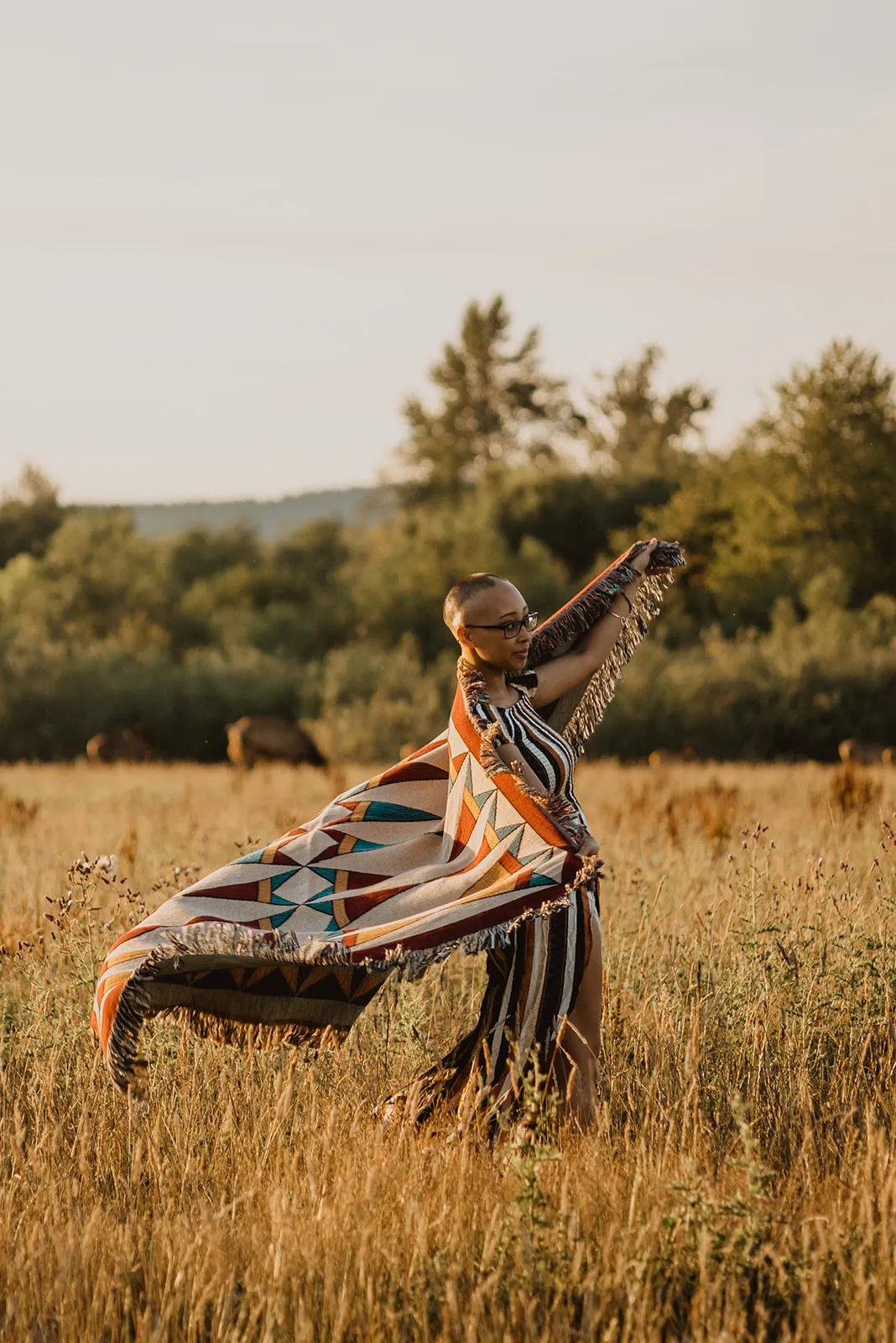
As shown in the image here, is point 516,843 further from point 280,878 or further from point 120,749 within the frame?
point 120,749

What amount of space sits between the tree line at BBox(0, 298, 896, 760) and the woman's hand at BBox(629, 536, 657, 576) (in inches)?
631

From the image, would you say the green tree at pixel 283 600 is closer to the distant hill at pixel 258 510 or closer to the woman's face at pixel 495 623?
the woman's face at pixel 495 623

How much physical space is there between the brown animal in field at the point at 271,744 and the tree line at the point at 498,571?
4.31ft

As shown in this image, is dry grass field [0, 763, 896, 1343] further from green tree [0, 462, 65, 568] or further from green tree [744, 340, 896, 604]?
green tree [0, 462, 65, 568]

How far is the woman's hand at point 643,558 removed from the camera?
4.90m

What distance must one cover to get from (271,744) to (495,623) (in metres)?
19.1

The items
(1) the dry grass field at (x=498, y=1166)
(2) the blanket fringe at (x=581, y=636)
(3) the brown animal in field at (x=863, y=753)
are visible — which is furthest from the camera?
(3) the brown animal in field at (x=863, y=753)

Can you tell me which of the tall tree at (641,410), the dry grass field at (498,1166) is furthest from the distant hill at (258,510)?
the dry grass field at (498,1166)

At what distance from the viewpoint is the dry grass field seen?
310 centimetres

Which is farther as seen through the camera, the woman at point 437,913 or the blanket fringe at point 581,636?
the blanket fringe at point 581,636

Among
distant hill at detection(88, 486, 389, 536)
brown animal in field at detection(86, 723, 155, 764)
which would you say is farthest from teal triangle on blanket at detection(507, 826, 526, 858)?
distant hill at detection(88, 486, 389, 536)

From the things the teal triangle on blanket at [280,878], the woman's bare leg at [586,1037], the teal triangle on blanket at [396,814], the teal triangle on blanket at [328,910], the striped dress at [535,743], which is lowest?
the woman's bare leg at [586,1037]

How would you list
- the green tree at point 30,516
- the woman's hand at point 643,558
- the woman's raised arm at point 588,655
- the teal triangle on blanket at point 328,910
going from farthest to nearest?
the green tree at point 30,516, the woman's hand at point 643,558, the woman's raised arm at point 588,655, the teal triangle on blanket at point 328,910

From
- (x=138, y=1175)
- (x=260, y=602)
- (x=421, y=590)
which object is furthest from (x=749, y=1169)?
(x=260, y=602)
